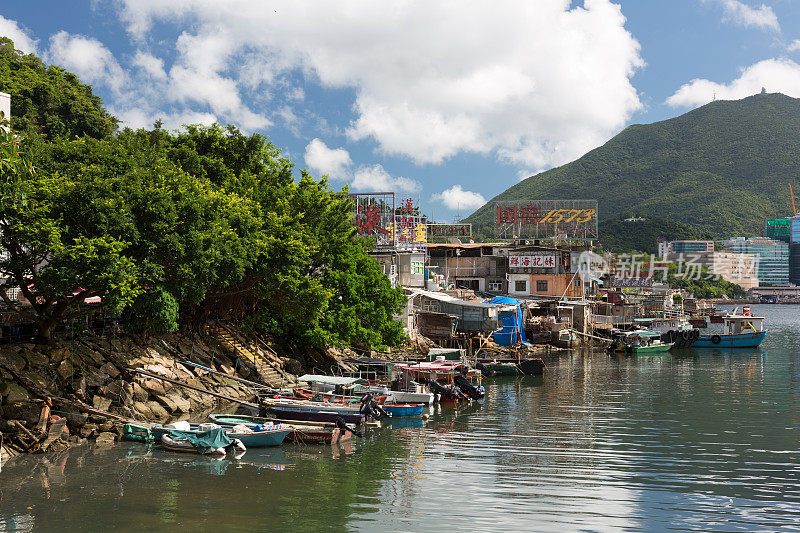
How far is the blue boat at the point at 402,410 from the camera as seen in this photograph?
32781mm

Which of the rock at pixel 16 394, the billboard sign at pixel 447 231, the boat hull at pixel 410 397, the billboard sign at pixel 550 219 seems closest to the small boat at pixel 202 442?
the rock at pixel 16 394

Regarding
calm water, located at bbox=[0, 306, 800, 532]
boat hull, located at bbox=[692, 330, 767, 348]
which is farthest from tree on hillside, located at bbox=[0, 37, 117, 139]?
boat hull, located at bbox=[692, 330, 767, 348]

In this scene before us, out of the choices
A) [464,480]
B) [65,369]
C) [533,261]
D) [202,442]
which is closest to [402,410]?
[464,480]

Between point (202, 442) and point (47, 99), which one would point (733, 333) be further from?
point (47, 99)

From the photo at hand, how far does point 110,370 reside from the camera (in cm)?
2944

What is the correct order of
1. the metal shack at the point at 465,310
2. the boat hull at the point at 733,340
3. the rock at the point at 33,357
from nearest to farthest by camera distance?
the rock at the point at 33,357 → the metal shack at the point at 465,310 → the boat hull at the point at 733,340

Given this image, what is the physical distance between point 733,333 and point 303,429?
6743 cm

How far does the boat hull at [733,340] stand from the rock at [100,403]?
69.4 m

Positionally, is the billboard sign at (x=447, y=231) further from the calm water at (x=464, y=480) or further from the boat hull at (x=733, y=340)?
the calm water at (x=464, y=480)

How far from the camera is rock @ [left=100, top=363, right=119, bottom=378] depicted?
96.0 ft

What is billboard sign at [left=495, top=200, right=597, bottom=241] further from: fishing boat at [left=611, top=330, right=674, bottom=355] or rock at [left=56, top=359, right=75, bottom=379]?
rock at [left=56, top=359, right=75, bottom=379]

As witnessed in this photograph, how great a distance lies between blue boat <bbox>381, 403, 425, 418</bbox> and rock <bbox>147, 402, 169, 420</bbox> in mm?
10469

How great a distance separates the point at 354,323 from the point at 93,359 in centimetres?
1654

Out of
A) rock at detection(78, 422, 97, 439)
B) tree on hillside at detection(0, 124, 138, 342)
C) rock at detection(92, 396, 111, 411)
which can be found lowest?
rock at detection(78, 422, 97, 439)
